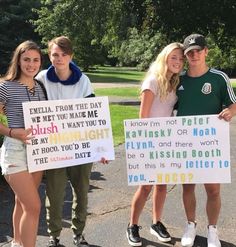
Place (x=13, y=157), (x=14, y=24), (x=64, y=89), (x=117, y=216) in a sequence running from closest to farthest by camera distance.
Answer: (x=13, y=157)
(x=64, y=89)
(x=117, y=216)
(x=14, y=24)

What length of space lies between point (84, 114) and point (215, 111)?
1.23 meters

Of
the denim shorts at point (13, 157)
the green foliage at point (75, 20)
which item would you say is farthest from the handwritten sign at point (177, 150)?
the green foliage at point (75, 20)

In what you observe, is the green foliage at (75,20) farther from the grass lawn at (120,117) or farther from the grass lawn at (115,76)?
the grass lawn at (120,117)

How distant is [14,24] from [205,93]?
75.4 feet

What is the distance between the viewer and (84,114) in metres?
4.51

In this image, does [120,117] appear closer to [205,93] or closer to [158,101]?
[158,101]

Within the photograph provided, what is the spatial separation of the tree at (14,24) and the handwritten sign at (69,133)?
19314 mm

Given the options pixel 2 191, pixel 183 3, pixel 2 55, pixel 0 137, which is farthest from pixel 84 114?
pixel 2 55

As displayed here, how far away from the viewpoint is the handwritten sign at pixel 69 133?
4270 millimetres

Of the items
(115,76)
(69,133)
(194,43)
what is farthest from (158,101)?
(115,76)

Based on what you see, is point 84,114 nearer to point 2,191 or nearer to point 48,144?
point 48,144

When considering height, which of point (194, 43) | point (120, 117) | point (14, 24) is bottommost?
point (194, 43)

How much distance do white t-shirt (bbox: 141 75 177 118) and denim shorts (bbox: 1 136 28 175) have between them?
1.29 meters

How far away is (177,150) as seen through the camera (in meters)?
4.73
